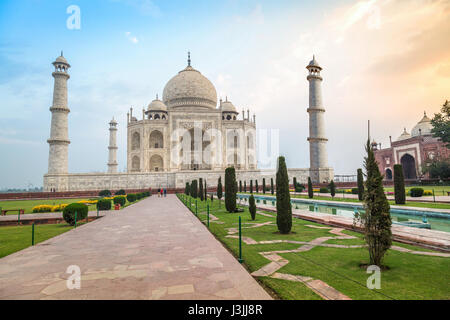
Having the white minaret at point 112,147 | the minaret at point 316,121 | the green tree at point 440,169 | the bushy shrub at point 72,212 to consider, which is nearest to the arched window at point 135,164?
the white minaret at point 112,147

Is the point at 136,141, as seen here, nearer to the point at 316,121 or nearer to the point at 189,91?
the point at 189,91

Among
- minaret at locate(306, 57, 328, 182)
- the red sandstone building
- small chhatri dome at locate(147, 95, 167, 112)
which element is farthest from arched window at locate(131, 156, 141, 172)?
the red sandstone building

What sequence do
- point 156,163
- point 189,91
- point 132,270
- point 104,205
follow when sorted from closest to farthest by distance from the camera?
point 132,270
point 104,205
point 156,163
point 189,91

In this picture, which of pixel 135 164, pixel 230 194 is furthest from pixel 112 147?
pixel 230 194

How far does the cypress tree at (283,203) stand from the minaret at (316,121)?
22.8 metres

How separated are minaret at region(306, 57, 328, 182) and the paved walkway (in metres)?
24.7

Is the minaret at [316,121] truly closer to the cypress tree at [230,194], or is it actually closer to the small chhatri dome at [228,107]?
the small chhatri dome at [228,107]

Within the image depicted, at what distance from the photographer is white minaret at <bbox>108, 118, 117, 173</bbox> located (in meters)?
39.5

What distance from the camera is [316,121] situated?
2817cm

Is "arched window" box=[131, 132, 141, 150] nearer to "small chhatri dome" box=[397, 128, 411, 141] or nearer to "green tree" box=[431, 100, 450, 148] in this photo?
"green tree" box=[431, 100, 450, 148]

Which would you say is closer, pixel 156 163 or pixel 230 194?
pixel 230 194

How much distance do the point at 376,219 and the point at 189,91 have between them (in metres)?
A: 36.4

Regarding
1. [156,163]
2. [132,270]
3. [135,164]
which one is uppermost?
[156,163]
